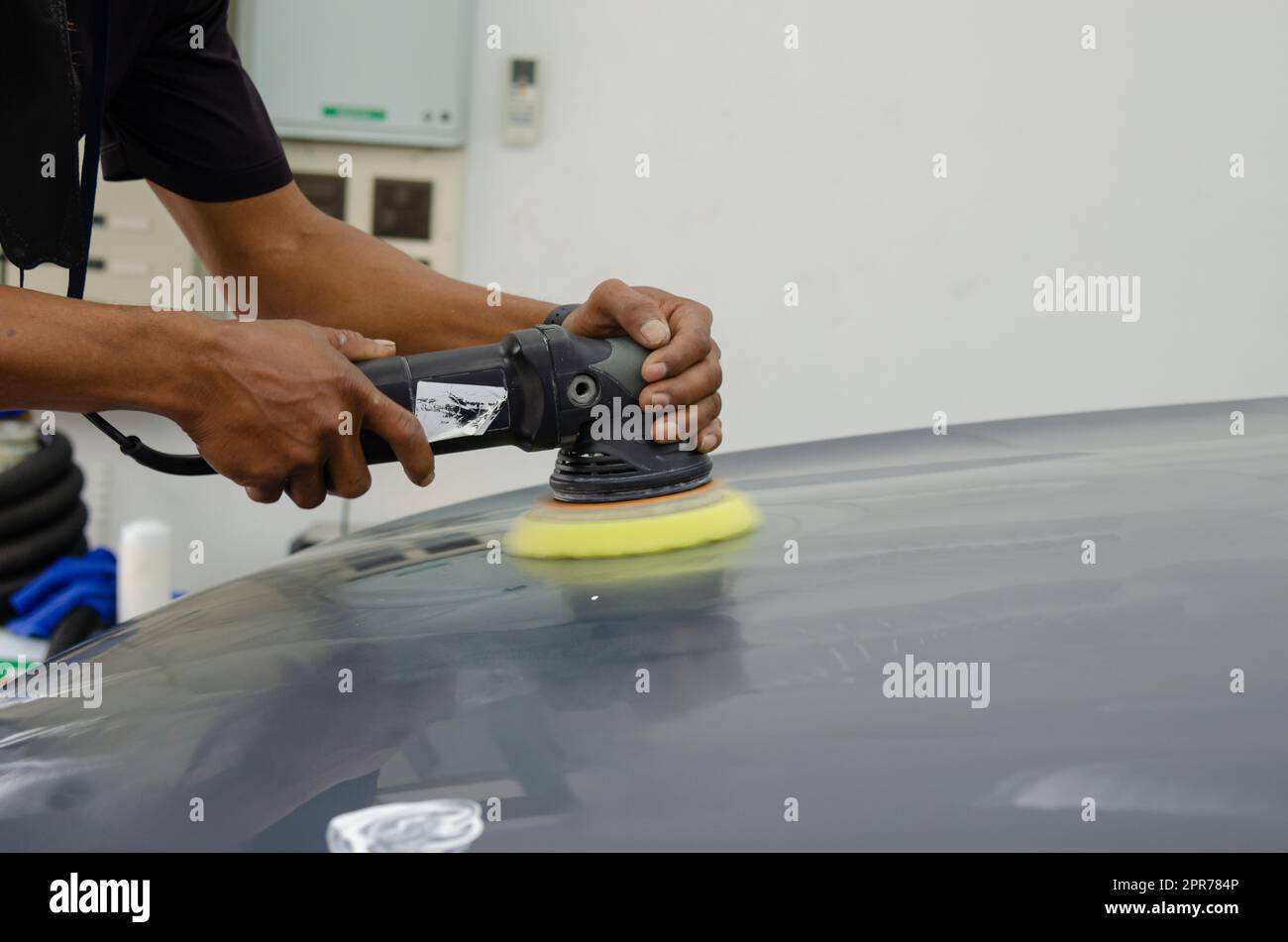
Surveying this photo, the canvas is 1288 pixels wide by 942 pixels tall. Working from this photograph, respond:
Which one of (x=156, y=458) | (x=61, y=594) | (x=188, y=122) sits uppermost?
(x=188, y=122)

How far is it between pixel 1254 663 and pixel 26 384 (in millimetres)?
837

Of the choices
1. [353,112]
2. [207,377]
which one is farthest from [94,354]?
[353,112]

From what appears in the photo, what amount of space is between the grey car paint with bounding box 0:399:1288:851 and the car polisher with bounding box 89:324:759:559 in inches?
1.7

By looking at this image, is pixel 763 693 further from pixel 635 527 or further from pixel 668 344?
pixel 668 344

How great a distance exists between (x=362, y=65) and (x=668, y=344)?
7.11ft

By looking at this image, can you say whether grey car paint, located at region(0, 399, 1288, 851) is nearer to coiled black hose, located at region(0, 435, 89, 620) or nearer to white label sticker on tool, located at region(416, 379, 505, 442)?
white label sticker on tool, located at region(416, 379, 505, 442)

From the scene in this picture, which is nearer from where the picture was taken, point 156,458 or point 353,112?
point 156,458

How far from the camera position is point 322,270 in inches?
56.1

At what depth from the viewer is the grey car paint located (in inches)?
19.6

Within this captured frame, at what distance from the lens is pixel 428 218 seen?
10.0 ft
